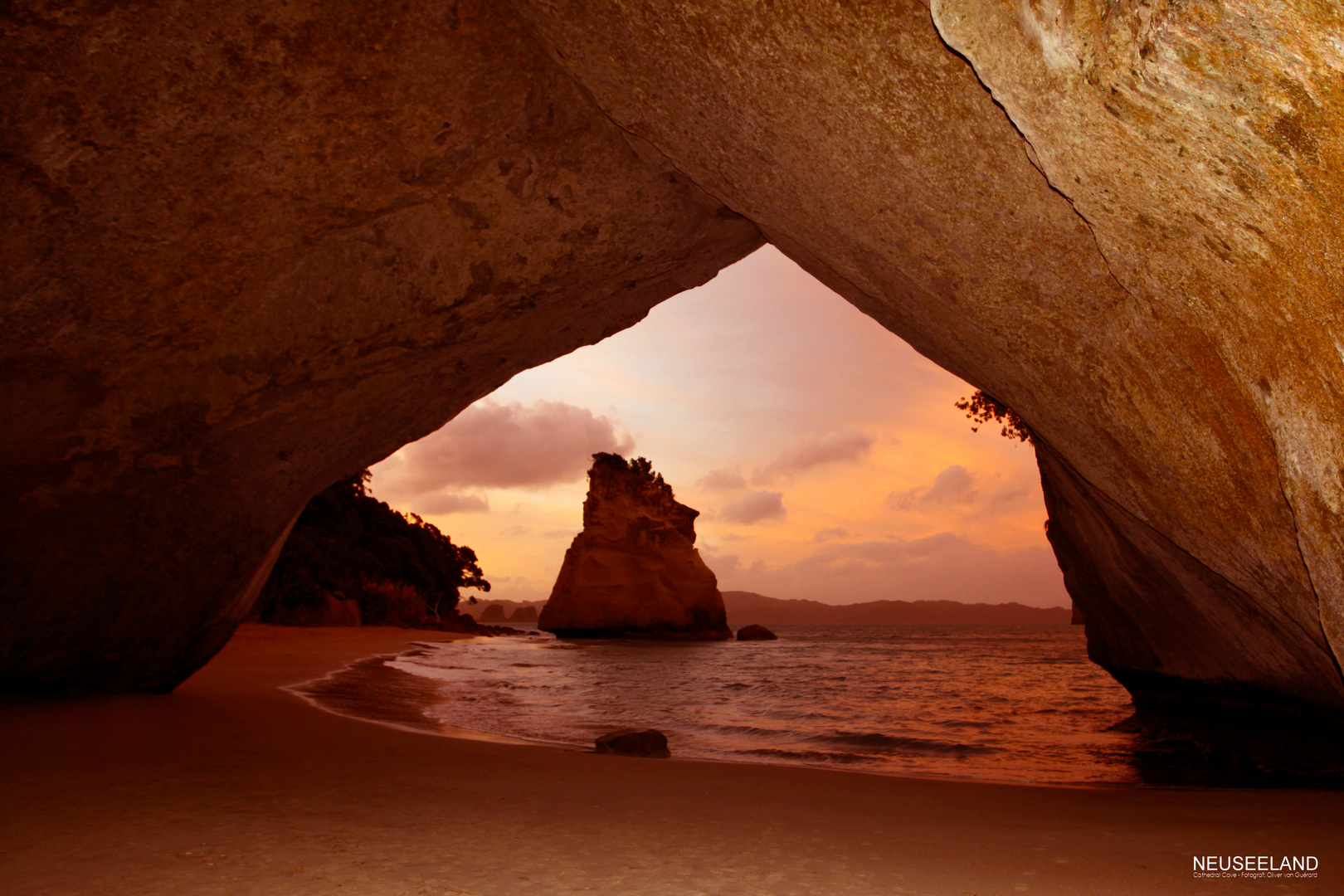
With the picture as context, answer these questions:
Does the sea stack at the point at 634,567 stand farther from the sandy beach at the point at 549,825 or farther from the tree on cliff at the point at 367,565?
the sandy beach at the point at 549,825

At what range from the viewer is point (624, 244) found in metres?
6.21

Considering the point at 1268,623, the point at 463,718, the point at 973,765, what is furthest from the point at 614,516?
the point at 1268,623

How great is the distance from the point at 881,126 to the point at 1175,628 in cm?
625

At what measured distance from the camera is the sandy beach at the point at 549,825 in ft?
8.97

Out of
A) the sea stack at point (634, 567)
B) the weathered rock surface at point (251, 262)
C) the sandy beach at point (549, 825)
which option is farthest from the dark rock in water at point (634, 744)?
the sea stack at point (634, 567)

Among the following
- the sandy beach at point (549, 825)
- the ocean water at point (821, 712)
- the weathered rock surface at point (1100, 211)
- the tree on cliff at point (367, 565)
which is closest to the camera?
the weathered rock surface at point (1100, 211)

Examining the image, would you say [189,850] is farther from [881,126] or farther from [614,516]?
[614,516]

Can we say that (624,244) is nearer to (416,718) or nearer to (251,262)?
(251,262)

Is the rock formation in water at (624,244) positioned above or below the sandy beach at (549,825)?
above

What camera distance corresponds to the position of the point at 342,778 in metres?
4.47

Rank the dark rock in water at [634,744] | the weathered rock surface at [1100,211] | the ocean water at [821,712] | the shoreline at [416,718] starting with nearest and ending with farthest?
the weathered rock surface at [1100,211] < the shoreline at [416,718] < the dark rock in water at [634,744] < the ocean water at [821,712]

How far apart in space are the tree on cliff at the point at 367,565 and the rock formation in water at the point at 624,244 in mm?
25385

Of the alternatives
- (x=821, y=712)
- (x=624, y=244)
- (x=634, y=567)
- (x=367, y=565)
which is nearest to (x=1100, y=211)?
(x=624, y=244)

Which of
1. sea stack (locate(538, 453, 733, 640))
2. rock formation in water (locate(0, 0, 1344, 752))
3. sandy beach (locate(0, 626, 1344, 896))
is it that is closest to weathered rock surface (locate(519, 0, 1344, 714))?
rock formation in water (locate(0, 0, 1344, 752))
